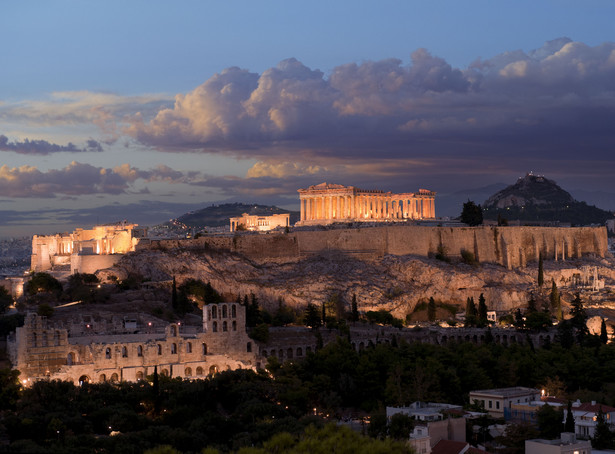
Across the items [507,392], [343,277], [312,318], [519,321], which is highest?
[343,277]

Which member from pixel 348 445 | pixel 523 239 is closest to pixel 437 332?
pixel 523 239

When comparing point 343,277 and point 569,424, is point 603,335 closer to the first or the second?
point 343,277

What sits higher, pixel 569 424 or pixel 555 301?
pixel 555 301

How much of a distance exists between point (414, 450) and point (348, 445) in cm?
235

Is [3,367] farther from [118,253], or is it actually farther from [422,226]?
[422,226]

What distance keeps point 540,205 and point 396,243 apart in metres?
92.1

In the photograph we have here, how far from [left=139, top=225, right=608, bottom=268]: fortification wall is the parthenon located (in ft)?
30.9

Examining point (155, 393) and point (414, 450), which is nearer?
point (414, 450)

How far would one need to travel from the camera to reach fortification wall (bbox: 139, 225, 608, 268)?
79750mm

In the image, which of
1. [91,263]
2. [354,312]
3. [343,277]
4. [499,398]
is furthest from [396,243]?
[499,398]

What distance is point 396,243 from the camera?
8200 centimetres

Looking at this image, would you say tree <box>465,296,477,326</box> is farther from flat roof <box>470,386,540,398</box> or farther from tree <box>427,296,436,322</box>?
flat roof <box>470,386,540,398</box>

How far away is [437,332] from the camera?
66.0 metres

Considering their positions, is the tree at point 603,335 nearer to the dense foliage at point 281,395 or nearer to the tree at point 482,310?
the dense foliage at point 281,395
